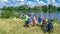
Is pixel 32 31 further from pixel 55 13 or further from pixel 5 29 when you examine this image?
pixel 55 13

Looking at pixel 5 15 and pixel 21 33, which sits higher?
pixel 21 33

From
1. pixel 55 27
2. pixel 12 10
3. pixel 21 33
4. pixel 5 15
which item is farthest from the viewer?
pixel 12 10

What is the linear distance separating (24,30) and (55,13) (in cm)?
820

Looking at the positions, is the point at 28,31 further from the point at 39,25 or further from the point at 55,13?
the point at 55,13

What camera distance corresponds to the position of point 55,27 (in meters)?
12.2

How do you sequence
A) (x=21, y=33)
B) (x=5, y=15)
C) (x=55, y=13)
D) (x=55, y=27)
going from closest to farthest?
1. (x=21, y=33)
2. (x=55, y=27)
3. (x=55, y=13)
4. (x=5, y=15)

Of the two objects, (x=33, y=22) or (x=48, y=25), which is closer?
(x=48, y=25)

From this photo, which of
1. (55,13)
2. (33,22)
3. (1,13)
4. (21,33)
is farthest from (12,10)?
(21,33)

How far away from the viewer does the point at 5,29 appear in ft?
38.2

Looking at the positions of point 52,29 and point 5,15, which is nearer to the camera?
point 52,29

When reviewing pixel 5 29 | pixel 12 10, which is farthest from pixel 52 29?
pixel 12 10

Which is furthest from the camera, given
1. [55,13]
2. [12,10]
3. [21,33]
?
[12,10]

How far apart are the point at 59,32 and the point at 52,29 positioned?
1.36 feet

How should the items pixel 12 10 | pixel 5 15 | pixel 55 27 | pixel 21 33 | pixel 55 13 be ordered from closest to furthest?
pixel 21 33 → pixel 55 27 → pixel 55 13 → pixel 5 15 → pixel 12 10
